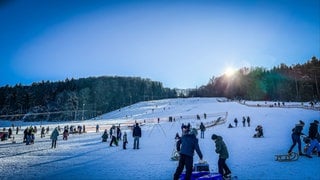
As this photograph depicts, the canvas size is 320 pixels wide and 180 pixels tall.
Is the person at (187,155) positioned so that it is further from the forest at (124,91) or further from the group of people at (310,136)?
the forest at (124,91)

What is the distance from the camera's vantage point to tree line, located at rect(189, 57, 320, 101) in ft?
326

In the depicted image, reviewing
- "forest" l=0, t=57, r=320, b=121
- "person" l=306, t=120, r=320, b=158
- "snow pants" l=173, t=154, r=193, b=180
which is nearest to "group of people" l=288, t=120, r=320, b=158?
"person" l=306, t=120, r=320, b=158

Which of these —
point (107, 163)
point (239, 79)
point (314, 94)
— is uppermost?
point (239, 79)

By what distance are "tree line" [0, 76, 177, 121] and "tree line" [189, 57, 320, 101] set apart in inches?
1814

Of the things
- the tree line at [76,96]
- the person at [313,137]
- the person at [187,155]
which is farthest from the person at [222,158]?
the tree line at [76,96]

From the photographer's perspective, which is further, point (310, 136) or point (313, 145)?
point (313, 145)

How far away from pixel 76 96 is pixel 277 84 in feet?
314

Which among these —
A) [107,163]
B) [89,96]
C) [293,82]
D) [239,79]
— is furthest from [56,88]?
[107,163]

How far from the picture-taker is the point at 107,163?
46.2 ft

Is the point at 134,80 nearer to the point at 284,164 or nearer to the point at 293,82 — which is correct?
the point at 293,82

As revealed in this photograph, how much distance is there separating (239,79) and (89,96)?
78804mm

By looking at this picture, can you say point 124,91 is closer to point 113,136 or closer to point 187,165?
point 113,136

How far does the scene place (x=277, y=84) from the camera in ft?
388

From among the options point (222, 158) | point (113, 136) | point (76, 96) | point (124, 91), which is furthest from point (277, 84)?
point (222, 158)
